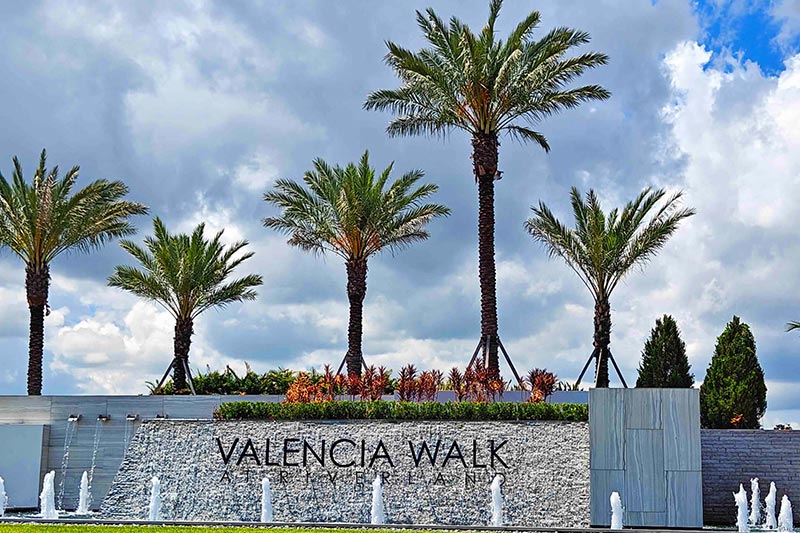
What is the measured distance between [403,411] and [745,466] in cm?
802

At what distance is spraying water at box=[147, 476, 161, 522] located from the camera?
2289cm

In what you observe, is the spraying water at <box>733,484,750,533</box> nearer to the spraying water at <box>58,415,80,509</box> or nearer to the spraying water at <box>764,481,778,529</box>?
the spraying water at <box>764,481,778,529</box>

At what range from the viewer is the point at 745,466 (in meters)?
24.1

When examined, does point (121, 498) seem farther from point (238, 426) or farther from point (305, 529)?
point (305, 529)

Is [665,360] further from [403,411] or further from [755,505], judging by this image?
[403,411]

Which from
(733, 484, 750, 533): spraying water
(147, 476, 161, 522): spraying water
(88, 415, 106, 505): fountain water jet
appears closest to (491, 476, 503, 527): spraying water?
(733, 484, 750, 533): spraying water

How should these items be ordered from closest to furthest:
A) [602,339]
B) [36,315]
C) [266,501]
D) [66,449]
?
1. [266,501]
2. [66,449]
3. [602,339]
4. [36,315]

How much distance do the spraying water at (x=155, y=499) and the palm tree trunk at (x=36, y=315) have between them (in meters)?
10.1

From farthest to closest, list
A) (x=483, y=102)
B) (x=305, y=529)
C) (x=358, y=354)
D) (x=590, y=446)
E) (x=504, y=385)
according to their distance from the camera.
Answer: (x=358, y=354) → (x=483, y=102) → (x=504, y=385) → (x=590, y=446) → (x=305, y=529)

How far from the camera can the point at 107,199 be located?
33156mm

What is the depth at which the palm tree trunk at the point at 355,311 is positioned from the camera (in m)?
30.8

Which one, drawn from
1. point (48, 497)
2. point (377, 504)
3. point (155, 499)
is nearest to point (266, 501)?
point (377, 504)

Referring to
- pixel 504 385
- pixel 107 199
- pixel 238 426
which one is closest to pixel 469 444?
pixel 504 385

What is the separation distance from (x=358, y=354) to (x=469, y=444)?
9064 mm
